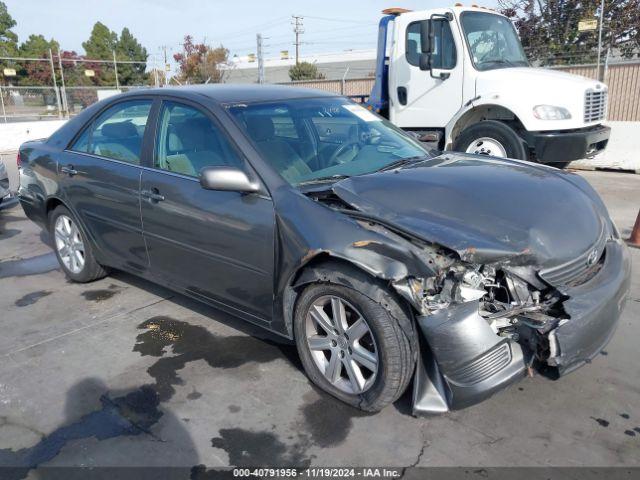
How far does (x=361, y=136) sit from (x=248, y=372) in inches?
74.0

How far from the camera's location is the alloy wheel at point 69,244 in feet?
16.0

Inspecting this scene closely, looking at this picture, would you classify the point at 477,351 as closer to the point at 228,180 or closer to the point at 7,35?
the point at 228,180

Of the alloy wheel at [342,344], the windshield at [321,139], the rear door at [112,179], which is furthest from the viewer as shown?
the rear door at [112,179]

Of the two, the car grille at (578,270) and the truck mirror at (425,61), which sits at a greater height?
the truck mirror at (425,61)

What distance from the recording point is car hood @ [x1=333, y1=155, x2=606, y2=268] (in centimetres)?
271

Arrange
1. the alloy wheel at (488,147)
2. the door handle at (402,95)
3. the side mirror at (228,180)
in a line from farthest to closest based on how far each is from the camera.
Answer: the door handle at (402,95) < the alloy wheel at (488,147) < the side mirror at (228,180)

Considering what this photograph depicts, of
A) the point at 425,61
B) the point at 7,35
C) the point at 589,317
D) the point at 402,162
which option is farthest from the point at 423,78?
the point at 7,35

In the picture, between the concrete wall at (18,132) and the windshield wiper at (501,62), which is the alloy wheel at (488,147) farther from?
the concrete wall at (18,132)

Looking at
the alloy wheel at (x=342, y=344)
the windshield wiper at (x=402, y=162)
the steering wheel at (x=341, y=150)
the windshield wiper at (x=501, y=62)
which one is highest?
the windshield wiper at (x=501, y=62)

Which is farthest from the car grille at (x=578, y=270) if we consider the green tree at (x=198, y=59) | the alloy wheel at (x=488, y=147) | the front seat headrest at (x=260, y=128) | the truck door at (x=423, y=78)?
the green tree at (x=198, y=59)

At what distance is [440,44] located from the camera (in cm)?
803

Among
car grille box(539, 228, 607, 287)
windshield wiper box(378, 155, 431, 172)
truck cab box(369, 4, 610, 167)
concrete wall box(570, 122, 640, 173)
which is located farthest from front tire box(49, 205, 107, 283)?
concrete wall box(570, 122, 640, 173)

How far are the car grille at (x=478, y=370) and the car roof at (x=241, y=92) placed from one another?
229cm

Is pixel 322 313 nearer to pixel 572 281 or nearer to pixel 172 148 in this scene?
pixel 572 281
